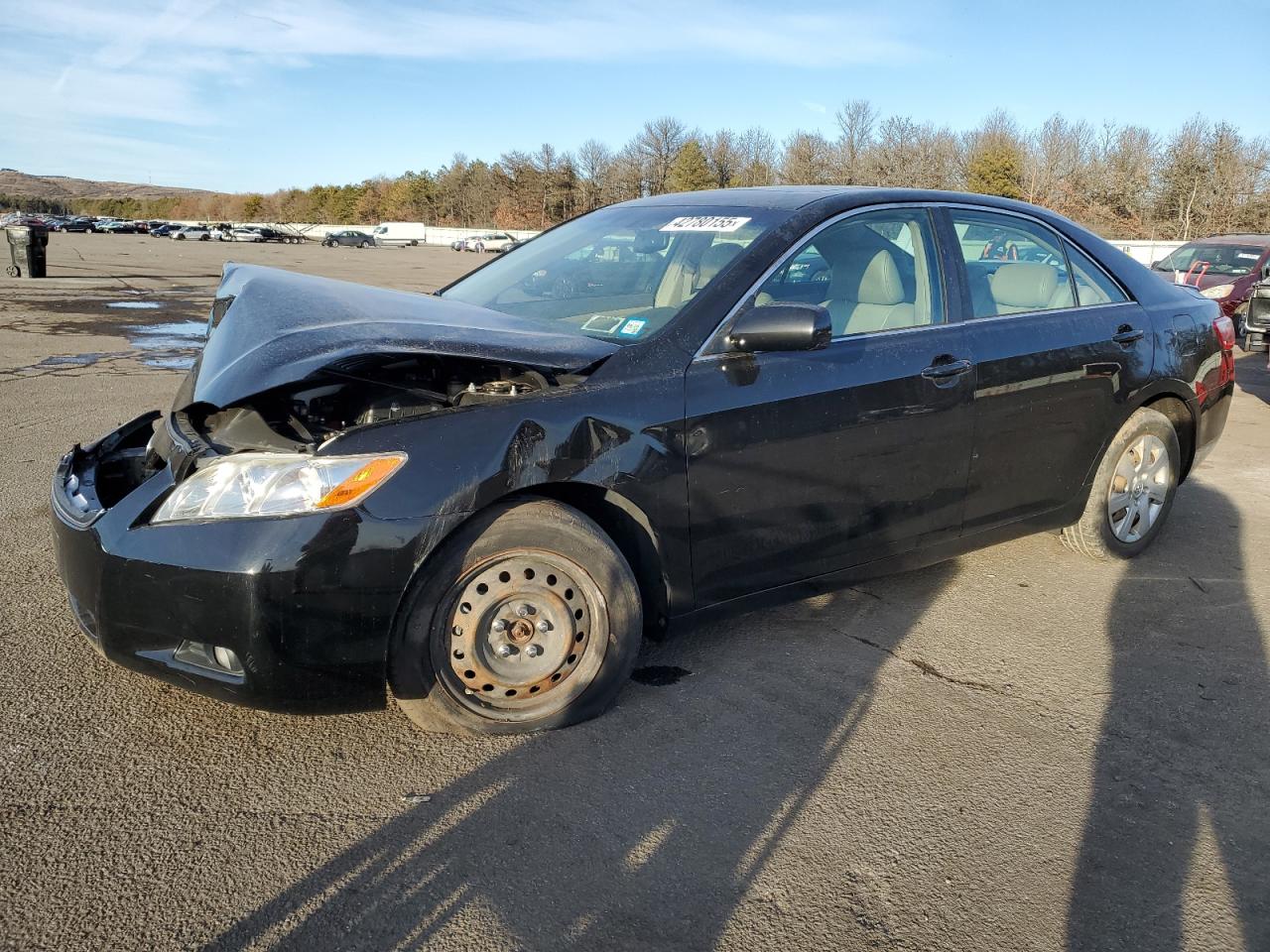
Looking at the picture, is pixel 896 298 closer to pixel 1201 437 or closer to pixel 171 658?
pixel 1201 437

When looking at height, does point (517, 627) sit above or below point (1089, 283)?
below

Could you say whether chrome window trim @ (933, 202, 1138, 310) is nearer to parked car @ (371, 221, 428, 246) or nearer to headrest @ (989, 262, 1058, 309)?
headrest @ (989, 262, 1058, 309)

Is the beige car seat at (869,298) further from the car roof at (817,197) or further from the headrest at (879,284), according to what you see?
the car roof at (817,197)

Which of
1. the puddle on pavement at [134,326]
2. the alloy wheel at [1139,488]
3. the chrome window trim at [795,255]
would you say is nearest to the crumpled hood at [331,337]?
the chrome window trim at [795,255]

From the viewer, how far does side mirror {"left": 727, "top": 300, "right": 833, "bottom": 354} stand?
3.06 metres

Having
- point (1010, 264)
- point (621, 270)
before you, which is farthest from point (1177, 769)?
point (621, 270)

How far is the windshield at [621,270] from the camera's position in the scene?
3436mm

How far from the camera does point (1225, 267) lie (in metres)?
14.2

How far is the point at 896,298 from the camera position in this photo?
12.2 ft

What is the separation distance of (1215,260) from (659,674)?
14429 millimetres

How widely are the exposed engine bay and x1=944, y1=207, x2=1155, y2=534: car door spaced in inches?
71.2

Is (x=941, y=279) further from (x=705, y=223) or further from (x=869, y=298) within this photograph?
(x=705, y=223)

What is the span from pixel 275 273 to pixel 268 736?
6.04 ft

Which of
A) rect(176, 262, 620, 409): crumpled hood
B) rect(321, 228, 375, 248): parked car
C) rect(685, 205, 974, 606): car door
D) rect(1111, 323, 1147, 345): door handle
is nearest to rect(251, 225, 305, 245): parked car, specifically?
rect(321, 228, 375, 248): parked car
